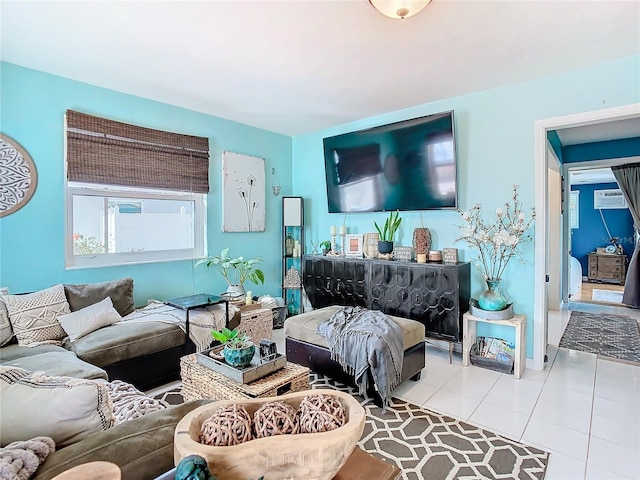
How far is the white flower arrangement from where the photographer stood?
9.90 feet

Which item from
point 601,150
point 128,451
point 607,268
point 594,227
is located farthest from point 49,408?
point 594,227

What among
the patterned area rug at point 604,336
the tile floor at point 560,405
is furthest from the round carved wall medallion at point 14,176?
the patterned area rug at point 604,336

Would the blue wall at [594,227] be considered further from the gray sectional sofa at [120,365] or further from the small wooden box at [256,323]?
the gray sectional sofa at [120,365]

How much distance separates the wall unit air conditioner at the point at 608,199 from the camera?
7770 millimetres

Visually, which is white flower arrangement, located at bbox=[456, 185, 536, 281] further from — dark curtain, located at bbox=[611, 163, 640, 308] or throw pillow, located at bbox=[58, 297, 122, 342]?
dark curtain, located at bbox=[611, 163, 640, 308]

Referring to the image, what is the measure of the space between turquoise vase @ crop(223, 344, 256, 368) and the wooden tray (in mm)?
25

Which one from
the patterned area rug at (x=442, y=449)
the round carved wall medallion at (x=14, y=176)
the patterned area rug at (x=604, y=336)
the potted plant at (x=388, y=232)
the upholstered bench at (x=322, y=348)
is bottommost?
the patterned area rug at (x=442, y=449)

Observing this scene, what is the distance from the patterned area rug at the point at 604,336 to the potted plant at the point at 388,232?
7.01 feet

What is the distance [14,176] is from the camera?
2719 millimetres

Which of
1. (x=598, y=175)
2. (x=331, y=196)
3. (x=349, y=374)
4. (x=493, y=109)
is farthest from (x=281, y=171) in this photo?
(x=598, y=175)

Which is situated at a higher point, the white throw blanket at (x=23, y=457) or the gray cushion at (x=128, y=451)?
the white throw blanket at (x=23, y=457)

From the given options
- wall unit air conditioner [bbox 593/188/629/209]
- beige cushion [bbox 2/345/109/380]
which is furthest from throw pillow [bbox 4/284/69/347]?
wall unit air conditioner [bbox 593/188/629/209]

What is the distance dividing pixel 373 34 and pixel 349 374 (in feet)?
7.75

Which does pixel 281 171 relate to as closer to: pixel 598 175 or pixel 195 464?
pixel 195 464
